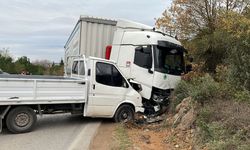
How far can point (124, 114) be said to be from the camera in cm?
1177

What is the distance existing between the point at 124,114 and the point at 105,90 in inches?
45.9

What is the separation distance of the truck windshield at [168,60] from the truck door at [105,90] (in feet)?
6.37

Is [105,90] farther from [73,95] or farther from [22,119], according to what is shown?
[22,119]

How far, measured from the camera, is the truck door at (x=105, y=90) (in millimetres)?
10945

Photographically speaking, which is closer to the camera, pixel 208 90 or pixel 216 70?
pixel 208 90

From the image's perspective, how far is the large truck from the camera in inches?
513

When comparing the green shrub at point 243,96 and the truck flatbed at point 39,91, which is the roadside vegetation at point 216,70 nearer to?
the green shrub at point 243,96

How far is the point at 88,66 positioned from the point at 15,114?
2721mm

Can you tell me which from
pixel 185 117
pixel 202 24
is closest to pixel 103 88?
pixel 185 117

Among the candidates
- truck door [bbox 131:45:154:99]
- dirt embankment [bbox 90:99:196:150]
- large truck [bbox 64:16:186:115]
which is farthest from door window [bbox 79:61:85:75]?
truck door [bbox 131:45:154:99]

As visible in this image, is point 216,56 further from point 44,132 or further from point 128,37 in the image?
point 44,132

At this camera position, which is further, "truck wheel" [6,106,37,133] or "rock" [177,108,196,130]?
"truck wheel" [6,106,37,133]

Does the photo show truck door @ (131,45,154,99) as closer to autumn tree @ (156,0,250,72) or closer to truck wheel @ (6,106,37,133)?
autumn tree @ (156,0,250,72)

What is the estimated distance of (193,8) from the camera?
631 inches
